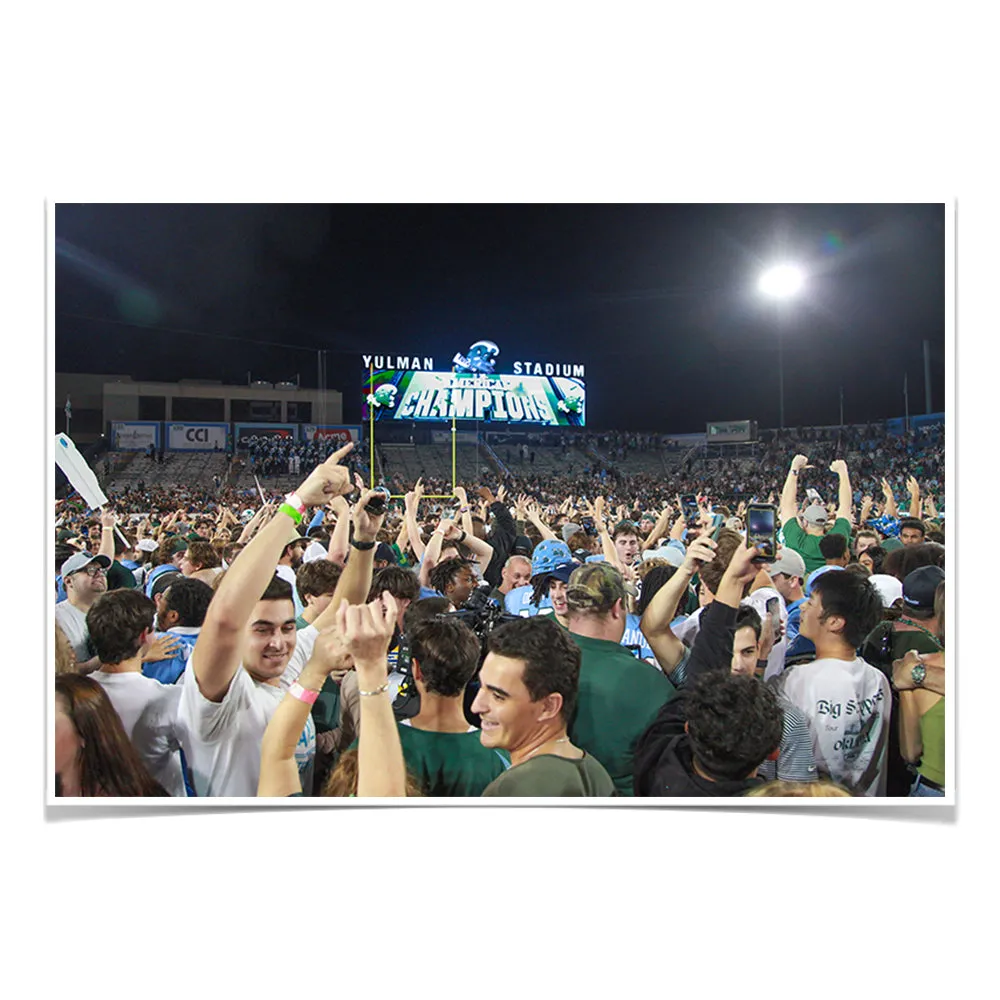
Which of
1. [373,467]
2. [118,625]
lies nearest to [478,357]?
[373,467]

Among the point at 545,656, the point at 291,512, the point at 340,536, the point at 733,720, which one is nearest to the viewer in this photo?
the point at 733,720

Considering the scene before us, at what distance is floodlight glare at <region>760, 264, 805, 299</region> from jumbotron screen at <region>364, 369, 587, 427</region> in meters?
1.10

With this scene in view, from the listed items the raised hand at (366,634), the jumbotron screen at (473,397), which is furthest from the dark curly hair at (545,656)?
the jumbotron screen at (473,397)

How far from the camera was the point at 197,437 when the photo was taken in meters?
4.72

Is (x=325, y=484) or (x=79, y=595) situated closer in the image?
(x=325, y=484)

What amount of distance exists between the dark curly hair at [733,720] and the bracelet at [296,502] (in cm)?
191

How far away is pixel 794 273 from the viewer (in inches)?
181

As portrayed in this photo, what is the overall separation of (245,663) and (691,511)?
2.44m

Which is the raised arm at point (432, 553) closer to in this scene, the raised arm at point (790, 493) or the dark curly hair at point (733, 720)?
the dark curly hair at point (733, 720)

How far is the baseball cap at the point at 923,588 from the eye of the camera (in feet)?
14.5

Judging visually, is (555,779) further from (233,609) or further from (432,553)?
(233,609)

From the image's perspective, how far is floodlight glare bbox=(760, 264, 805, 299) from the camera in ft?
15.1

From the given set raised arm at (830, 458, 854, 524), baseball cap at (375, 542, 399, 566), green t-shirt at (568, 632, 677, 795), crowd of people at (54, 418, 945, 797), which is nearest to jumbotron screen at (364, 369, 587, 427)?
crowd of people at (54, 418, 945, 797)
